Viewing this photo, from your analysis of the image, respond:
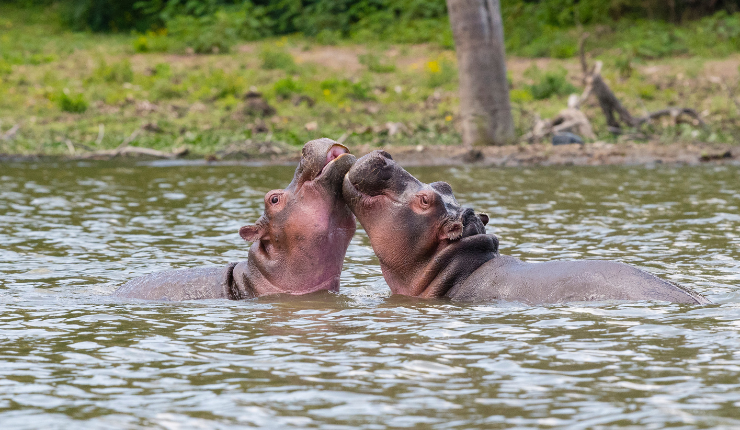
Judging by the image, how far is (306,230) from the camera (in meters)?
6.64

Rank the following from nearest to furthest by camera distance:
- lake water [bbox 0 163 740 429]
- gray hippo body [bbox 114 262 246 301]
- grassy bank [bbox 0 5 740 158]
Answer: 1. lake water [bbox 0 163 740 429]
2. gray hippo body [bbox 114 262 246 301]
3. grassy bank [bbox 0 5 740 158]

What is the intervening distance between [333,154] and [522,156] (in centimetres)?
911

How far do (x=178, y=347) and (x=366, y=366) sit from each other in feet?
3.49

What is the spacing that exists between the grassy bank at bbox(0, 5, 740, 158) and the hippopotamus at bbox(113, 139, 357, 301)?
9.50 m

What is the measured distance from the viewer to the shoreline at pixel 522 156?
48.7ft

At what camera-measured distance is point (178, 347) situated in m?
5.32

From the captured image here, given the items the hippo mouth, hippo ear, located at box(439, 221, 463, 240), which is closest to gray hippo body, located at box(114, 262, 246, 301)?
the hippo mouth

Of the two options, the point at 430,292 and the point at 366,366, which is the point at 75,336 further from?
the point at 430,292

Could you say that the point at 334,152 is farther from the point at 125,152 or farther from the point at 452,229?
the point at 125,152

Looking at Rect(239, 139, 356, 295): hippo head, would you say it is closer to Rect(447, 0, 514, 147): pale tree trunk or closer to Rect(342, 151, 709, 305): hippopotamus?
Rect(342, 151, 709, 305): hippopotamus

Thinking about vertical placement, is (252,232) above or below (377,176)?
below

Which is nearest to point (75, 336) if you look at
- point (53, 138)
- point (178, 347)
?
point (178, 347)

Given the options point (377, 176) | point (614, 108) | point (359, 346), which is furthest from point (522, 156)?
point (359, 346)

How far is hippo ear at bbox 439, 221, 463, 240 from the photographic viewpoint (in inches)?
250
